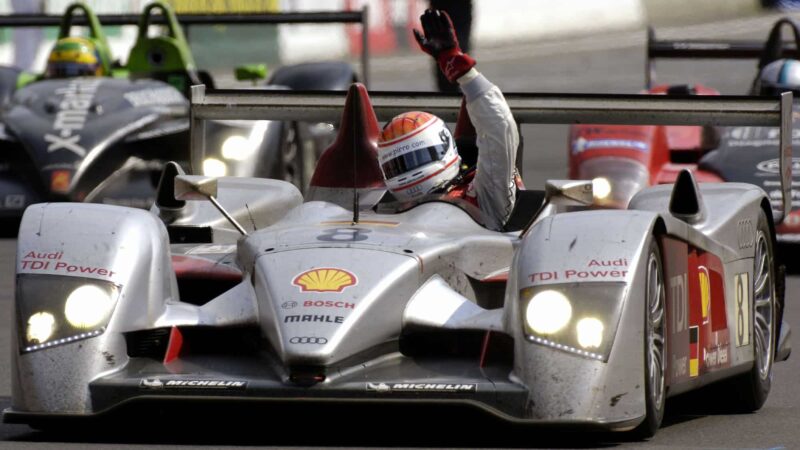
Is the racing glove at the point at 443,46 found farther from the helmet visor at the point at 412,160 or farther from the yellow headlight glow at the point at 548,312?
the yellow headlight glow at the point at 548,312

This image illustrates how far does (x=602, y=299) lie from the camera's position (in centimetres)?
586

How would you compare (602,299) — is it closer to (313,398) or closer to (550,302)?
(550,302)

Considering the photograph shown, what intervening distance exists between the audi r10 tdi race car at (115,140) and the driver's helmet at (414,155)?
5474mm

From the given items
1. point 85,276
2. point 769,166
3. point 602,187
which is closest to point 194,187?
point 85,276

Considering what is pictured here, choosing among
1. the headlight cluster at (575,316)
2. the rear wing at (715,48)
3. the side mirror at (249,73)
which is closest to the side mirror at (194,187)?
the headlight cluster at (575,316)

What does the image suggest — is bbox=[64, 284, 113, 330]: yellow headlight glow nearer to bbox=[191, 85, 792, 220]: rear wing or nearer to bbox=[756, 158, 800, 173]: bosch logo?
bbox=[191, 85, 792, 220]: rear wing

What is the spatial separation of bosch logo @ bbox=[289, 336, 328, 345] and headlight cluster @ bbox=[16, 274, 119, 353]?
2.05 feet

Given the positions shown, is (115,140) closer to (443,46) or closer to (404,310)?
(443,46)

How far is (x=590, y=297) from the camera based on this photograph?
5867 millimetres

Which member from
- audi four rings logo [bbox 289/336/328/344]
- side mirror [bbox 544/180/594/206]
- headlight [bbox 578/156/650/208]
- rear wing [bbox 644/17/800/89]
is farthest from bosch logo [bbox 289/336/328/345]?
rear wing [bbox 644/17/800/89]

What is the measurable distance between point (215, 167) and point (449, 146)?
6.00m

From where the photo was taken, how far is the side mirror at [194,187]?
721cm

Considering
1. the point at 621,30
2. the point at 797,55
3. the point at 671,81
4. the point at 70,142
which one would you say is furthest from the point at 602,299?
the point at 621,30

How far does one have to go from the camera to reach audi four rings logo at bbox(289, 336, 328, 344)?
589 cm
